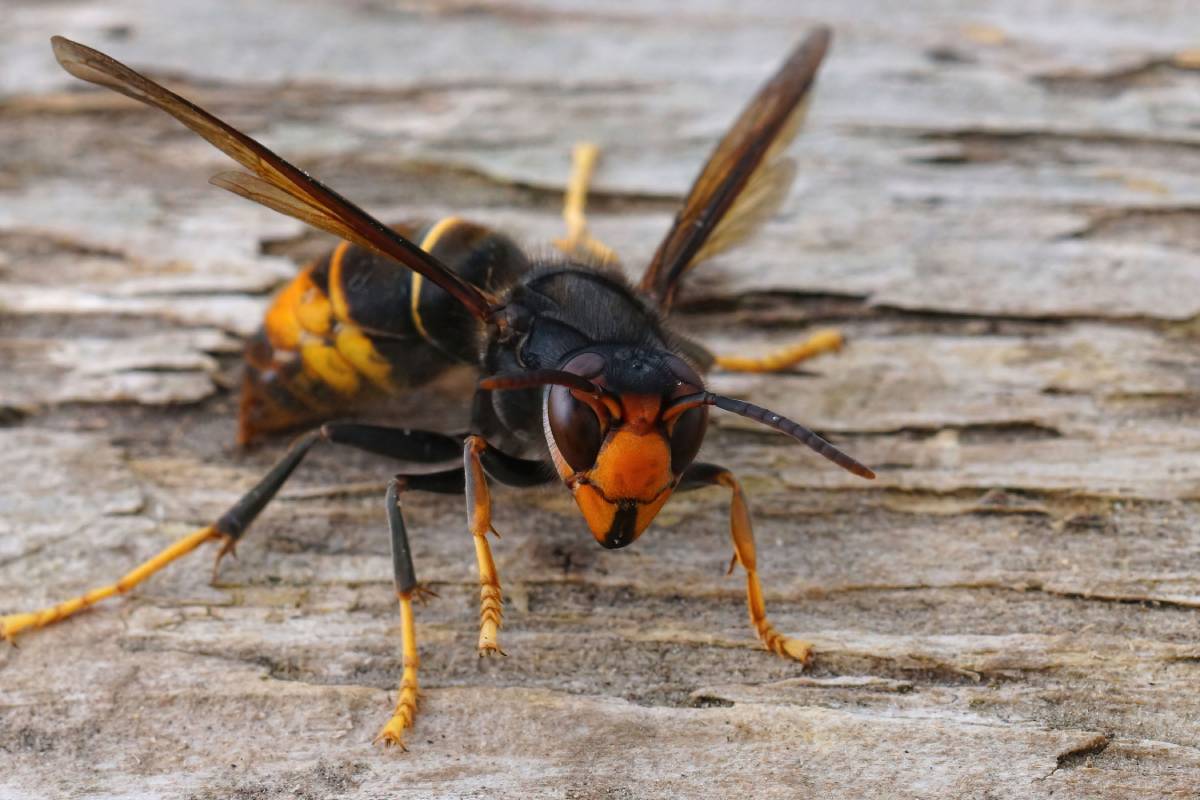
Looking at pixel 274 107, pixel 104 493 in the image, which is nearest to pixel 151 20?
pixel 274 107

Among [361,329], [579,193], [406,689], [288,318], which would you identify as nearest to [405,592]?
[406,689]

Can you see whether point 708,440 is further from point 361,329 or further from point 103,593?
point 103,593

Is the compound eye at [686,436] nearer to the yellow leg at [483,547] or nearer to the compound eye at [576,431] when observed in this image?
the compound eye at [576,431]

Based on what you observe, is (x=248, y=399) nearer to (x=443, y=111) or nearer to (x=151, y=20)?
(x=443, y=111)

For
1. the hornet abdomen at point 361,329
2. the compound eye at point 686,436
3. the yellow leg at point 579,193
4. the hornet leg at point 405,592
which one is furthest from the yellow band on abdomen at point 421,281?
the compound eye at point 686,436

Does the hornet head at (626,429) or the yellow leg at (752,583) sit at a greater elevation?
the hornet head at (626,429)

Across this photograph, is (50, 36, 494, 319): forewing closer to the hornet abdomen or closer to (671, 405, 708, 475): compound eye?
the hornet abdomen

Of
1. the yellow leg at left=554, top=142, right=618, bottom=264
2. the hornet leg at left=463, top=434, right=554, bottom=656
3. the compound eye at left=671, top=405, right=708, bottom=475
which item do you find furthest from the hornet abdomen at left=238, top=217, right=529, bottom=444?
the compound eye at left=671, top=405, right=708, bottom=475
